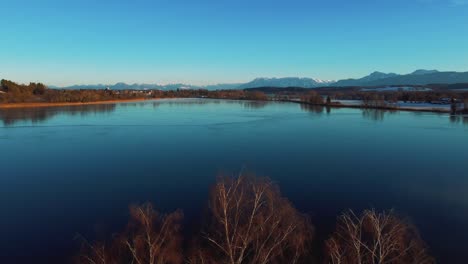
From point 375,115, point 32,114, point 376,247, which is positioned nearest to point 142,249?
point 376,247

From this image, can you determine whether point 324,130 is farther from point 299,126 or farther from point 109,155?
point 109,155

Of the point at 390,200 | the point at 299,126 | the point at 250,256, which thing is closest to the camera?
the point at 250,256

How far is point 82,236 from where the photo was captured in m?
7.94

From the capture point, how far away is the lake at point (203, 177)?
27.6 ft

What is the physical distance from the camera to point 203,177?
12547mm

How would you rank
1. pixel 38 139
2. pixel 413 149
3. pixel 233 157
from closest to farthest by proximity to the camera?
pixel 233 157 → pixel 413 149 → pixel 38 139

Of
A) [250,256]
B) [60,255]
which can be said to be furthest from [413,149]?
[60,255]

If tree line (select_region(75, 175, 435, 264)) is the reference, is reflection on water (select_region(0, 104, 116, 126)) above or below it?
above

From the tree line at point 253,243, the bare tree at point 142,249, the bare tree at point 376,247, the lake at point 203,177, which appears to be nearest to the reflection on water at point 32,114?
the lake at point 203,177

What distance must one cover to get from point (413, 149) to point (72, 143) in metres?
20.2

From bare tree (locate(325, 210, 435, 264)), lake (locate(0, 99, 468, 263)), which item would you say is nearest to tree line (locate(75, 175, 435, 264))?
bare tree (locate(325, 210, 435, 264))

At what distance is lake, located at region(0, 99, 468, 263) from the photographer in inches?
331

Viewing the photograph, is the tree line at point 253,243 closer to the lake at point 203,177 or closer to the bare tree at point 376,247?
the bare tree at point 376,247

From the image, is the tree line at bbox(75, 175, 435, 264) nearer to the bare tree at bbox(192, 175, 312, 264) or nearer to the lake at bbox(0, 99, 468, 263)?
the bare tree at bbox(192, 175, 312, 264)
